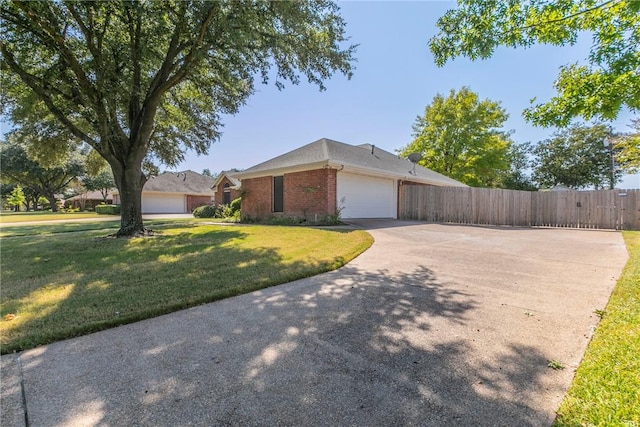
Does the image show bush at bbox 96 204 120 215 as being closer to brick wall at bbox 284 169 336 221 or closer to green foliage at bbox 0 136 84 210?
green foliage at bbox 0 136 84 210

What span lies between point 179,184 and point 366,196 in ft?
97.6

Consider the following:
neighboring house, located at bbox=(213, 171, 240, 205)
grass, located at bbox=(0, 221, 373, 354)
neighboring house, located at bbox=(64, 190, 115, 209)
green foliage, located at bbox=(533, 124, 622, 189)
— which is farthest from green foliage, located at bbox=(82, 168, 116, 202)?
green foliage, located at bbox=(533, 124, 622, 189)

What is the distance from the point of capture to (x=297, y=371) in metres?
2.14

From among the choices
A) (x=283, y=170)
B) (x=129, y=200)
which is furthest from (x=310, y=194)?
(x=129, y=200)

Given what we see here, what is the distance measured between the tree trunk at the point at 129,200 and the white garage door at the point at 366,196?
751 centimetres

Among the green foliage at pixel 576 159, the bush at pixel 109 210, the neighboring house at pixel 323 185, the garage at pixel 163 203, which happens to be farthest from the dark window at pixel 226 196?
the green foliage at pixel 576 159

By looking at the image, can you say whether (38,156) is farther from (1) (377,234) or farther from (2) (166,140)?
(1) (377,234)

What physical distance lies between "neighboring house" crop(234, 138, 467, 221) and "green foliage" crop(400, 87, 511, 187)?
9.18 m

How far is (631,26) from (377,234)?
6712mm

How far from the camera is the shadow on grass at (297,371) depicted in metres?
1.71

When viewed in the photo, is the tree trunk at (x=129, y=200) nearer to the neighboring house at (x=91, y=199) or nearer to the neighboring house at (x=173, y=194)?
the neighboring house at (x=173, y=194)

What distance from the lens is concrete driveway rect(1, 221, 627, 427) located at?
5.67 feet

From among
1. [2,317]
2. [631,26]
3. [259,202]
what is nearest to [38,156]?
[259,202]

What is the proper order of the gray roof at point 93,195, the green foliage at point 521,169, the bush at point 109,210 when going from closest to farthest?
the bush at point 109,210, the green foliage at point 521,169, the gray roof at point 93,195
